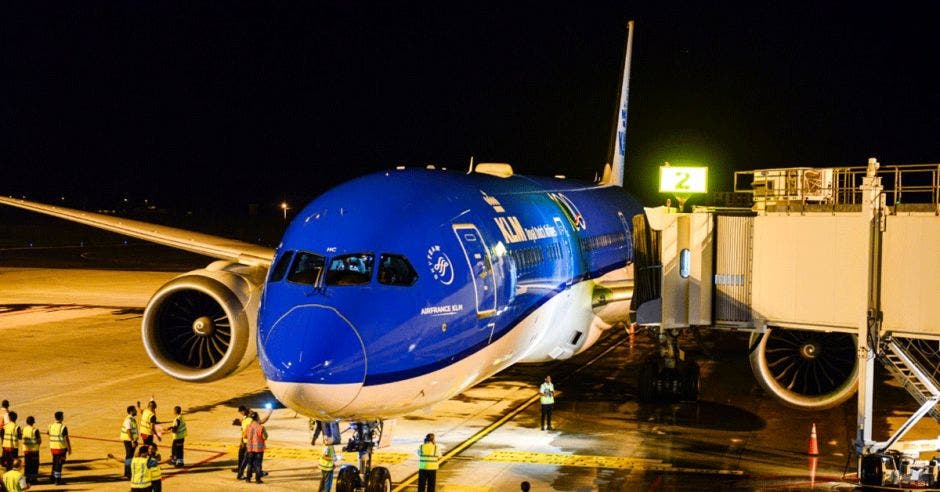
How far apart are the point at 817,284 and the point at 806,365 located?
2029mm

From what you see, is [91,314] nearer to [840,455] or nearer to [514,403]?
[514,403]

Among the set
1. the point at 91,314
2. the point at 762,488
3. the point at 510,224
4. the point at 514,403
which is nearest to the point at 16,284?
the point at 91,314

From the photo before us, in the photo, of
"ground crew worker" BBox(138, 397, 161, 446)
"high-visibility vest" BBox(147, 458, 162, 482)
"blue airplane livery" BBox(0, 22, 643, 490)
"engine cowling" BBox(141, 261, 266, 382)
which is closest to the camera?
"blue airplane livery" BBox(0, 22, 643, 490)

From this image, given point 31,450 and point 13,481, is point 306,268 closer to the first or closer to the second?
Result: point 13,481

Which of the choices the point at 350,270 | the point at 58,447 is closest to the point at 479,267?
the point at 350,270

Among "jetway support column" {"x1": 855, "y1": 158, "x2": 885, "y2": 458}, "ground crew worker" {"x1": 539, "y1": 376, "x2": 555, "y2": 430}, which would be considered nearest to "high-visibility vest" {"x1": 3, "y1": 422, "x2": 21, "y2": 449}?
"ground crew worker" {"x1": 539, "y1": 376, "x2": 555, "y2": 430}

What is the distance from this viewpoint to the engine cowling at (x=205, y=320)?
14.7 metres

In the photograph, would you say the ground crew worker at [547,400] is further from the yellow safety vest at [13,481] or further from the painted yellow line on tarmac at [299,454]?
the yellow safety vest at [13,481]

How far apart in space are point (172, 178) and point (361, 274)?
142356 millimetres

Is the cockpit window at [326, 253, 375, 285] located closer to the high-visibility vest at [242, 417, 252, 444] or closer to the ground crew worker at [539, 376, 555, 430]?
the high-visibility vest at [242, 417, 252, 444]

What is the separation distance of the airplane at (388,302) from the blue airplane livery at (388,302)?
0.02 m

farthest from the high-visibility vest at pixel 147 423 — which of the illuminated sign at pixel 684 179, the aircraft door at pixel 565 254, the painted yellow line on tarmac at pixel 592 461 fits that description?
the illuminated sign at pixel 684 179

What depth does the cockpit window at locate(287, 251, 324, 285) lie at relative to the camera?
1148cm

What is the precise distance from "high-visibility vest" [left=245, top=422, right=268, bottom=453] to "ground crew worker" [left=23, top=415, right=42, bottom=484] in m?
3.20
